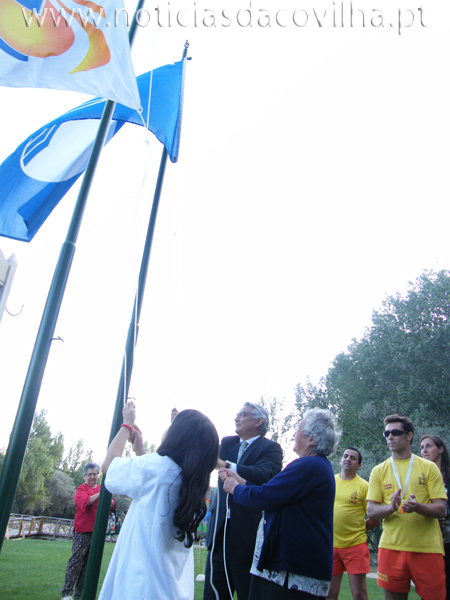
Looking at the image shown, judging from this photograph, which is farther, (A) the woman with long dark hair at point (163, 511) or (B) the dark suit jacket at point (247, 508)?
(B) the dark suit jacket at point (247, 508)

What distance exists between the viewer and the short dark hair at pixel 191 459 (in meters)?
2.39

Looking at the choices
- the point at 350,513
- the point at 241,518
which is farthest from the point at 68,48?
the point at 350,513

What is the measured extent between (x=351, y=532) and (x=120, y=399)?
300 centimetres

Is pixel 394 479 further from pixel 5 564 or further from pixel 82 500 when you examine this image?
pixel 5 564

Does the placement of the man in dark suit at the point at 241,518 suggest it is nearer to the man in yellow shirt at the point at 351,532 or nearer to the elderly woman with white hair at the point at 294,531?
the elderly woman with white hair at the point at 294,531

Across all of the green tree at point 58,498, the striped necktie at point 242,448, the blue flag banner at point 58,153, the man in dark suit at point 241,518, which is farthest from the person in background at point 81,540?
the green tree at point 58,498

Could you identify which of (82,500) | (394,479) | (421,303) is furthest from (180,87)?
(421,303)

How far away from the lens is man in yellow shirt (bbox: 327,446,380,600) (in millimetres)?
4652

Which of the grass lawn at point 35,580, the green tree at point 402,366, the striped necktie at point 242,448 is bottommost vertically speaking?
the grass lawn at point 35,580

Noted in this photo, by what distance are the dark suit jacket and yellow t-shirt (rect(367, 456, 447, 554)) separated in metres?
1.06

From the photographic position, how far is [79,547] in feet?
18.2

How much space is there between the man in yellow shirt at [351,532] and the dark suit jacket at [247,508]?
173cm

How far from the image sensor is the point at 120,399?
13.0 ft

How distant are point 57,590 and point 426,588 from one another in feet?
16.3
